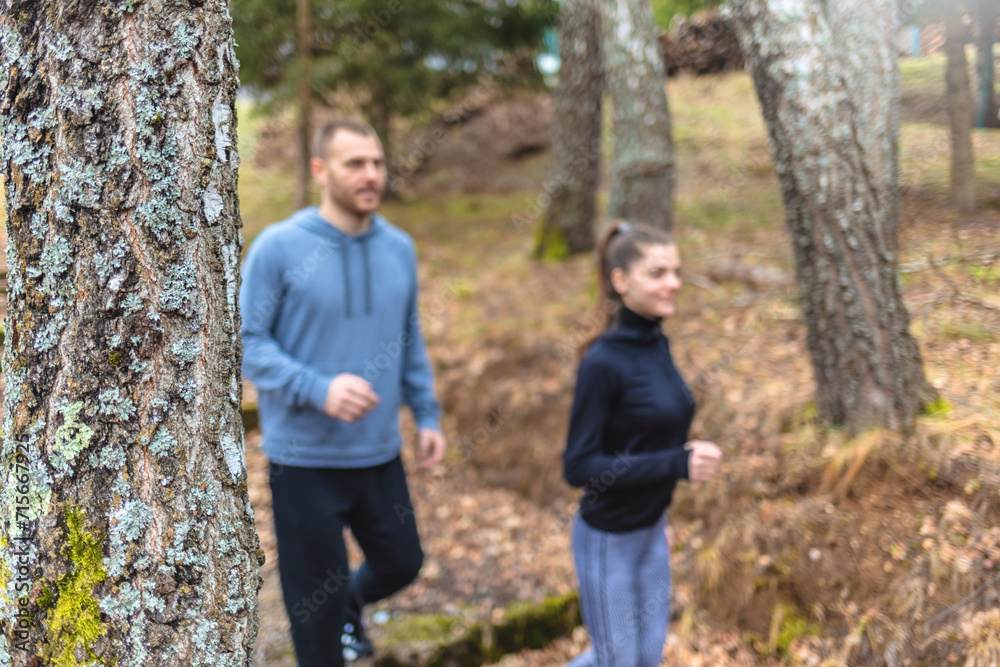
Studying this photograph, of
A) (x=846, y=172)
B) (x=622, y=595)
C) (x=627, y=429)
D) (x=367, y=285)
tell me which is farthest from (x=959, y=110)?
(x=367, y=285)

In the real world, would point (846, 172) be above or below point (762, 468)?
above

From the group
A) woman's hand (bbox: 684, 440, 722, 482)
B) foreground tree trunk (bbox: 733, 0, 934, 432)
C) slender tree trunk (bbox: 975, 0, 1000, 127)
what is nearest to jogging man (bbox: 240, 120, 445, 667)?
woman's hand (bbox: 684, 440, 722, 482)

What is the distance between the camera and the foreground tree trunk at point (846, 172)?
3381 millimetres

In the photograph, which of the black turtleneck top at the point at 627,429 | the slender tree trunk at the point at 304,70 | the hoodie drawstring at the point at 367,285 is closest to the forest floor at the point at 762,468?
the black turtleneck top at the point at 627,429

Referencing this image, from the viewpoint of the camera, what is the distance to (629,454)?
259 cm

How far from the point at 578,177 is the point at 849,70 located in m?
5.08

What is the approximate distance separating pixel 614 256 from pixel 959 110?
3.43 m

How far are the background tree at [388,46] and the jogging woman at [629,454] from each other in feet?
28.0

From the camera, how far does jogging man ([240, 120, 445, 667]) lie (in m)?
2.70

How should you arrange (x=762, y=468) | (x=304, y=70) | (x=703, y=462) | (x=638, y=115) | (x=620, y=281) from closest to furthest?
(x=703, y=462) → (x=620, y=281) → (x=762, y=468) → (x=638, y=115) → (x=304, y=70)

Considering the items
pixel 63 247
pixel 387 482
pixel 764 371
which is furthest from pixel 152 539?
pixel 764 371

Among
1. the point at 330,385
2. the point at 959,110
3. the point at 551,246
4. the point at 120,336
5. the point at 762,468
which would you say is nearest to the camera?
the point at 120,336

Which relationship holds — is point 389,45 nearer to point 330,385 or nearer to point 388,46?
point 388,46

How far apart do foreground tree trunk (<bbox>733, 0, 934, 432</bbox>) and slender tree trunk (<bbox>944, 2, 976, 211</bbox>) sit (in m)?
1.27
